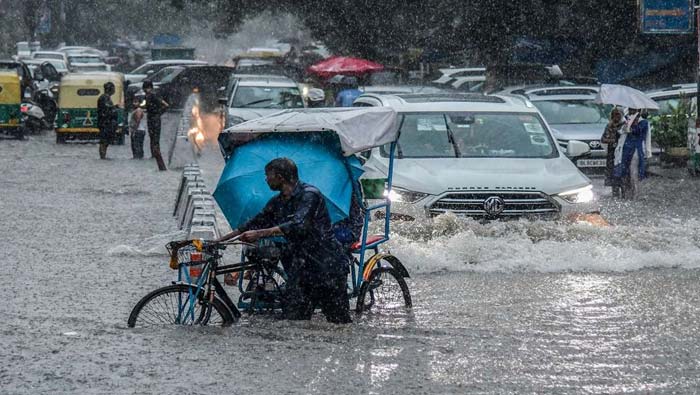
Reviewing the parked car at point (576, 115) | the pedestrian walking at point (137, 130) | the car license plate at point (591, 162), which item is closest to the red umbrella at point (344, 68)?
the pedestrian walking at point (137, 130)

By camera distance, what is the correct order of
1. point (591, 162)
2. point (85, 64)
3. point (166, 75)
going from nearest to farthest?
point (591, 162) < point (166, 75) < point (85, 64)

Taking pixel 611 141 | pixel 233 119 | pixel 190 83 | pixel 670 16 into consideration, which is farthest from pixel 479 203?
pixel 190 83

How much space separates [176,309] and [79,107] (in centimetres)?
2251

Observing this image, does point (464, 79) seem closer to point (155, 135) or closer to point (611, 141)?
point (155, 135)

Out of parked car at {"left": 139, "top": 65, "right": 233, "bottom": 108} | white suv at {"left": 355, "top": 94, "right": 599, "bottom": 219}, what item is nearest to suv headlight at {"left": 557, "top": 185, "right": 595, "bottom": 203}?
white suv at {"left": 355, "top": 94, "right": 599, "bottom": 219}

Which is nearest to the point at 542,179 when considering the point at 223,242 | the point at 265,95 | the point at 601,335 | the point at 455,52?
the point at 601,335

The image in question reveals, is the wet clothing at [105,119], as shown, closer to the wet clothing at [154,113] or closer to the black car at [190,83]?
the wet clothing at [154,113]

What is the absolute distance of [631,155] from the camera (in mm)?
19641

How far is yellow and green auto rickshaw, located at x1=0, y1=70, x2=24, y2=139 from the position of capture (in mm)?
30891

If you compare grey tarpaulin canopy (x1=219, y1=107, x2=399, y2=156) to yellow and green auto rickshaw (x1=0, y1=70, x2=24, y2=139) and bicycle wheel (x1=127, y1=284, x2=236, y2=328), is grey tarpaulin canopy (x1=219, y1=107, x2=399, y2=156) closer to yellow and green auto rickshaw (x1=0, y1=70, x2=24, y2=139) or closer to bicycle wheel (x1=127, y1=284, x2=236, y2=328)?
bicycle wheel (x1=127, y1=284, x2=236, y2=328)

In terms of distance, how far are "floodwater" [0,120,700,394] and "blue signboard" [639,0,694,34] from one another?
8.48 m

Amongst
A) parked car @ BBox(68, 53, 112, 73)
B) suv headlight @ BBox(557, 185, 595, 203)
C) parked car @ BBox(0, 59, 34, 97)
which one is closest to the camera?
suv headlight @ BBox(557, 185, 595, 203)

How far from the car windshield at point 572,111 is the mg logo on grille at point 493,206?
36.3 ft

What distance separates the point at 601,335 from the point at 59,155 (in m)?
20.3
